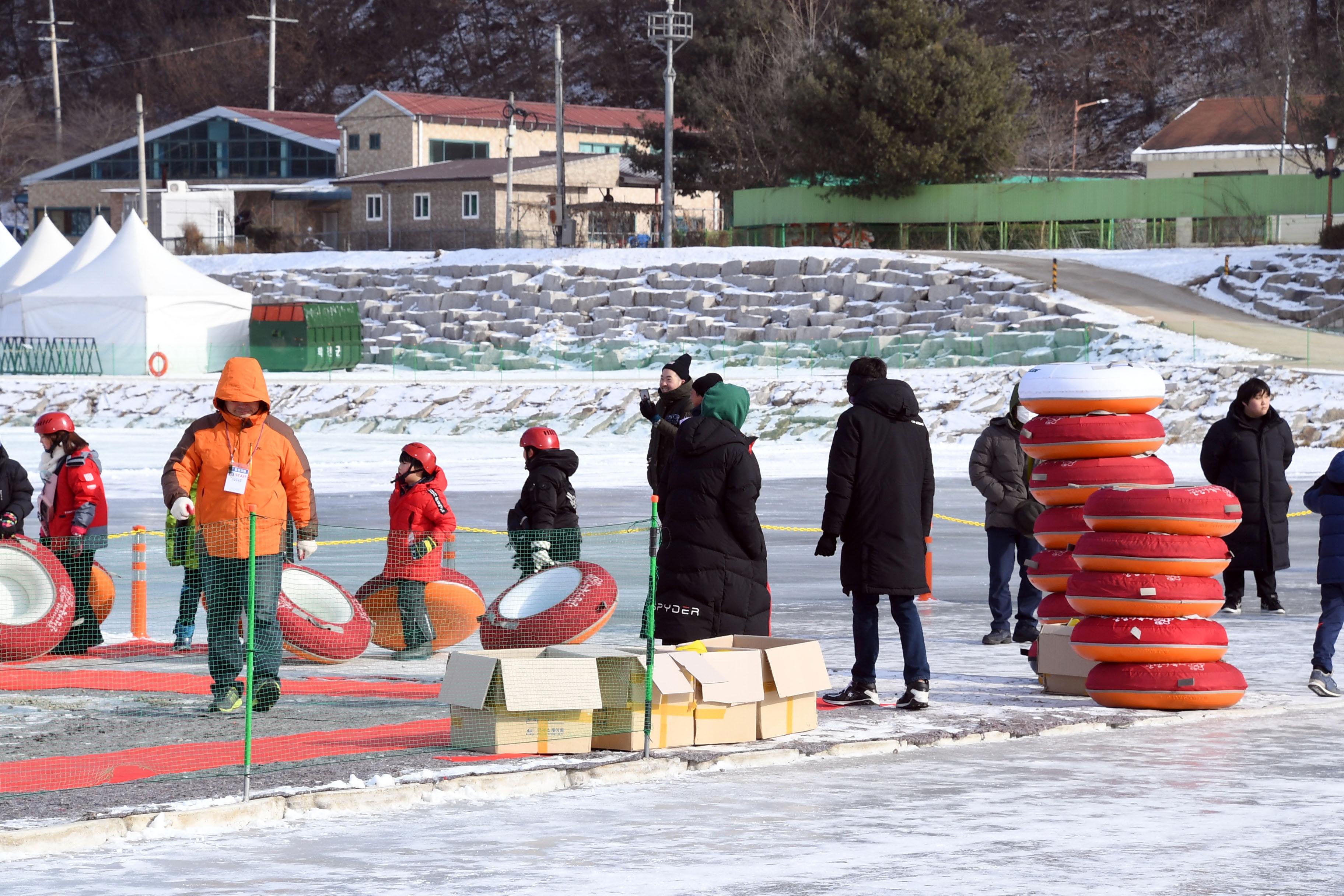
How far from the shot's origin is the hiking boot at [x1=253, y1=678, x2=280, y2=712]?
8789 millimetres

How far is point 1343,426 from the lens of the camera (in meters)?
27.3

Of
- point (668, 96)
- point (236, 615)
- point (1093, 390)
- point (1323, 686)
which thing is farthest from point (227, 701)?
point (668, 96)

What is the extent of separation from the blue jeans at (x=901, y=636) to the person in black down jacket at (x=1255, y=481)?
14.9ft

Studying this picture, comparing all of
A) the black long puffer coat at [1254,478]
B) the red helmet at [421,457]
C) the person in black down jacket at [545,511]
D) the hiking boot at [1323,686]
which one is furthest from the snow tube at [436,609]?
the black long puffer coat at [1254,478]

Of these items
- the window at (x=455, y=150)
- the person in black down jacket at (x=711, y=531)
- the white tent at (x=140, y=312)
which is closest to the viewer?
the person in black down jacket at (x=711, y=531)

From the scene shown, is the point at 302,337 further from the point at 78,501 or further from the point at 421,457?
the point at 421,457

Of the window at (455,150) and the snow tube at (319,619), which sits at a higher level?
the window at (455,150)

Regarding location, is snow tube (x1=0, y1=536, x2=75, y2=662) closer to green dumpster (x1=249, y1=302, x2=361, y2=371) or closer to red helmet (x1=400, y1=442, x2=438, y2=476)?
red helmet (x1=400, y1=442, x2=438, y2=476)

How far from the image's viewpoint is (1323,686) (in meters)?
9.43

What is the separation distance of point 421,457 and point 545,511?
2.84 ft

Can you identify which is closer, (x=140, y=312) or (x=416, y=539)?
(x=416, y=539)

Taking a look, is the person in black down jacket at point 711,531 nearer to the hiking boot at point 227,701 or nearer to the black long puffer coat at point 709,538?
the black long puffer coat at point 709,538

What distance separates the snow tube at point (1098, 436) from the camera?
9953 millimetres

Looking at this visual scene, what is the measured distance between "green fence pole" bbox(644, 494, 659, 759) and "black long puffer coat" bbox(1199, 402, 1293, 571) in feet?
19.7
